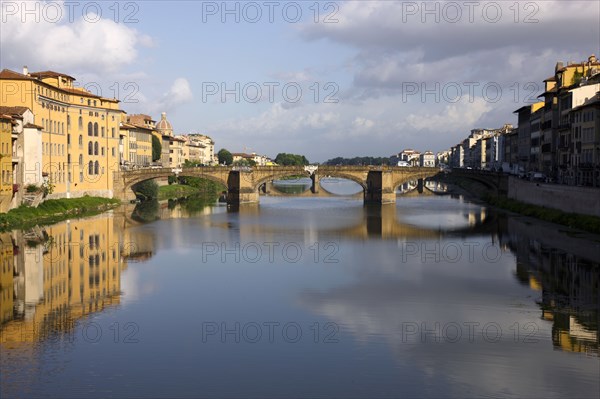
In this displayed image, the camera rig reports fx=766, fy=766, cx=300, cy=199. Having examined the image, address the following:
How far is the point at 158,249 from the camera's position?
43.1m

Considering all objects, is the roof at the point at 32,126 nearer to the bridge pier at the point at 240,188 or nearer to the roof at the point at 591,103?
the bridge pier at the point at 240,188

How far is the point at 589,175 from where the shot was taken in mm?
55375

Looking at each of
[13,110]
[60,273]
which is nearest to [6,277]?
[60,273]

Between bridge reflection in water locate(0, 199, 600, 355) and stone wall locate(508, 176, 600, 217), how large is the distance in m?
2.71

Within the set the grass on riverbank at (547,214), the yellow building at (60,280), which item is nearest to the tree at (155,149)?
the grass on riverbank at (547,214)

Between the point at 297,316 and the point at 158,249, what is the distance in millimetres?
19169

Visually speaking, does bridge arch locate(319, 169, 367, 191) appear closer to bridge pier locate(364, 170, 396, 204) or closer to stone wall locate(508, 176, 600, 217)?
bridge pier locate(364, 170, 396, 204)

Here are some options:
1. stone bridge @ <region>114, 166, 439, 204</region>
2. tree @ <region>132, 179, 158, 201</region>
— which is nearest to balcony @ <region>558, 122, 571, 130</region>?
stone bridge @ <region>114, 166, 439, 204</region>

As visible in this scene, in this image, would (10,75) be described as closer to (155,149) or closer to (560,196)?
(560,196)

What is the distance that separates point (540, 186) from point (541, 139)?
1852 cm

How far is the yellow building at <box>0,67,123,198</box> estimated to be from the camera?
58.9 m

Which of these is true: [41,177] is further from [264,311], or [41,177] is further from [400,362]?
[400,362]

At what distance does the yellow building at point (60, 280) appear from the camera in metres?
24.3

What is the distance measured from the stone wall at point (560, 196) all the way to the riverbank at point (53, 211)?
3559 cm
